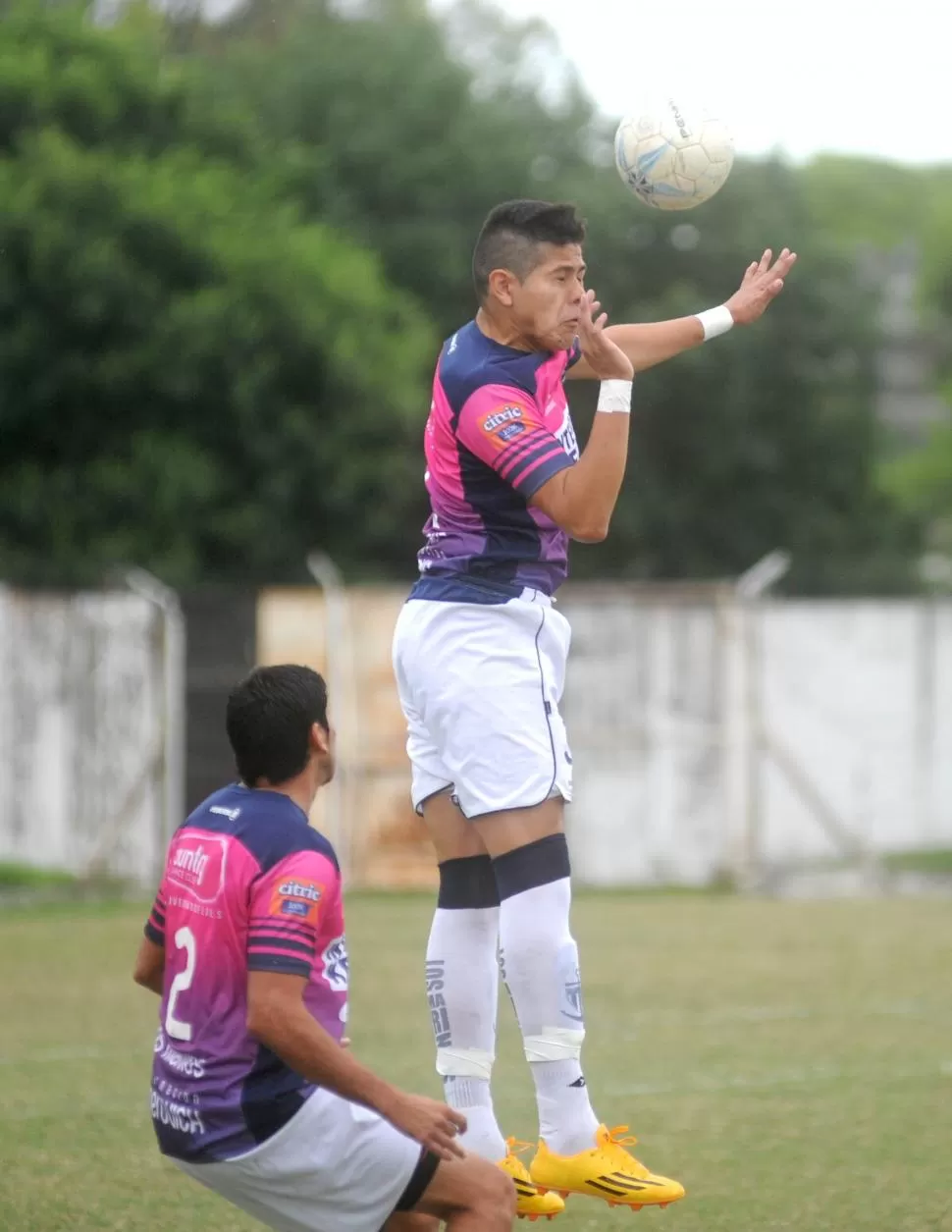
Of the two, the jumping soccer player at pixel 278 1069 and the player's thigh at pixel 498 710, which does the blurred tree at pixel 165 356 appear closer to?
the player's thigh at pixel 498 710

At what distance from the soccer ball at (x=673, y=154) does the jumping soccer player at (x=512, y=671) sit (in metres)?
0.53

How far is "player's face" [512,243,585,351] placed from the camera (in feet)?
16.8

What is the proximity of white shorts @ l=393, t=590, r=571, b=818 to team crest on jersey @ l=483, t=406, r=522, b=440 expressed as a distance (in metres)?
0.46

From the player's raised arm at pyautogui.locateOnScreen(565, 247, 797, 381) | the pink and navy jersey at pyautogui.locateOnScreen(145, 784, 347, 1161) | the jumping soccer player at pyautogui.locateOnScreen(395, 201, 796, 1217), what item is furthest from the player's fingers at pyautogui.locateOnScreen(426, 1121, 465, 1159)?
the player's raised arm at pyautogui.locateOnScreen(565, 247, 797, 381)

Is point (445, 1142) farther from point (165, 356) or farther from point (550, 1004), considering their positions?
point (165, 356)

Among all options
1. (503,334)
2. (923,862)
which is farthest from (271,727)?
(923,862)

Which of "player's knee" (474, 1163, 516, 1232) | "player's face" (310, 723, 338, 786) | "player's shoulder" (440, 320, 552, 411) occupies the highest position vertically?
"player's shoulder" (440, 320, 552, 411)

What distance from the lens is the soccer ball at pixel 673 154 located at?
18.5 feet

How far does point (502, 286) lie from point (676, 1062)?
4.13 meters

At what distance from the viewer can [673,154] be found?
5.64 m

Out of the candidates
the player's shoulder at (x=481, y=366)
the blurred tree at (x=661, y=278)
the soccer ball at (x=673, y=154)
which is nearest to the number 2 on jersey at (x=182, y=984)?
the player's shoulder at (x=481, y=366)

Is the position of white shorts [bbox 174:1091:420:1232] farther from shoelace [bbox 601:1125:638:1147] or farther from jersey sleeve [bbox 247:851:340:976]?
shoelace [bbox 601:1125:638:1147]

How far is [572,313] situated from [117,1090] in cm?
379

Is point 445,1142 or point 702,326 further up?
point 702,326
